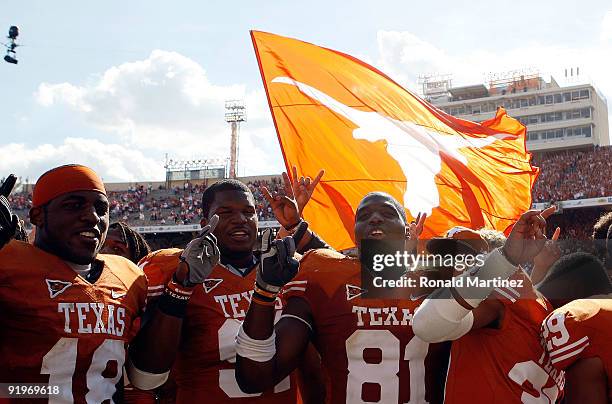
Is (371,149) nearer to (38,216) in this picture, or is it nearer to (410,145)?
(410,145)

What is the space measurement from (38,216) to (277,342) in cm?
114

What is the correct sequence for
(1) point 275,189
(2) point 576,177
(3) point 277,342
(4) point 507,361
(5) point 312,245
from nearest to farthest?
1. (4) point 507,361
2. (3) point 277,342
3. (5) point 312,245
4. (2) point 576,177
5. (1) point 275,189

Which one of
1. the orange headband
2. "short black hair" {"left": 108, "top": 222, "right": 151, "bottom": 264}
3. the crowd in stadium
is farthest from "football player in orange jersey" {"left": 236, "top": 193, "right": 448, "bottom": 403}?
the crowd in stadium

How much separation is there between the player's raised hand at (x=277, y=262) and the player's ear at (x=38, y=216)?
96 centimetres

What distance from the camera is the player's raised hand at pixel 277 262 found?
2441 mm

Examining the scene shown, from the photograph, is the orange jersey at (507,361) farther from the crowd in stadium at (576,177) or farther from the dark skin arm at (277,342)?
the crowd in stadium at (576,177)

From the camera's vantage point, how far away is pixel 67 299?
255 cm

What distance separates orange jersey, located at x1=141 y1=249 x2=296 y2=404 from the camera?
2994 millimetres

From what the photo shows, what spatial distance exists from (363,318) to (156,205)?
1530 inches

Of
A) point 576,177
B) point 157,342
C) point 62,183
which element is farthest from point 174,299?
point 576,177

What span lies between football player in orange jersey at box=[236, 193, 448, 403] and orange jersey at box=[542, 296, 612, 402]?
536mm

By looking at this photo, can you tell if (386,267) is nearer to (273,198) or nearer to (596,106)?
(273,198)

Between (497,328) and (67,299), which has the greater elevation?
(67,299)

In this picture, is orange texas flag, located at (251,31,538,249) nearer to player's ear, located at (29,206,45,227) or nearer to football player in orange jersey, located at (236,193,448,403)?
football player in orange jersey, located at (236,193,448,403)
